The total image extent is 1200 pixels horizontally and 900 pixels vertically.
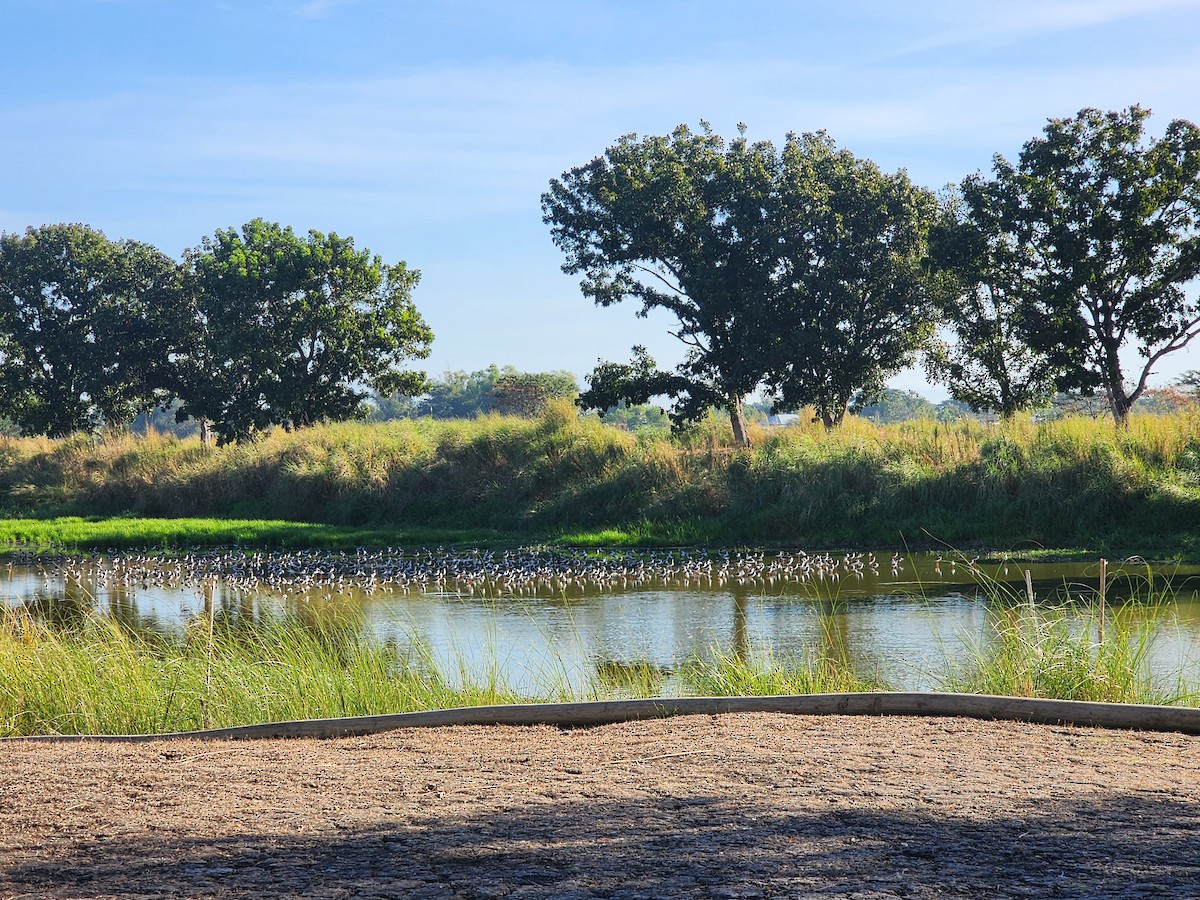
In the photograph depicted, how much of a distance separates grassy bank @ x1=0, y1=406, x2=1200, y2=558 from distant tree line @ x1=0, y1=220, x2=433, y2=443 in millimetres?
3951

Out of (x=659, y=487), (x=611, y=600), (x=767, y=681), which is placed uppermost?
(x=659, y=487)

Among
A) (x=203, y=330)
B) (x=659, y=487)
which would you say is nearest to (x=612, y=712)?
(x=659, y=487)

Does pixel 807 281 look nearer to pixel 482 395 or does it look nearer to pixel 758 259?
pixel 758 259

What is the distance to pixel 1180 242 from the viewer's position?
22234mm

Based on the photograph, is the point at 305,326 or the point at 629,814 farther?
the point at 305,326

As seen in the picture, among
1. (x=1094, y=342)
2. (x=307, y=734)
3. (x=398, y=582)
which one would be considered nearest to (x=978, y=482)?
(x=1094, y=342)

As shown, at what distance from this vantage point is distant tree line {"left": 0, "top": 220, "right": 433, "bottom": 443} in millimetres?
32906

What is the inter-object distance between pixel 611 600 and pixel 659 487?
27.3 feet

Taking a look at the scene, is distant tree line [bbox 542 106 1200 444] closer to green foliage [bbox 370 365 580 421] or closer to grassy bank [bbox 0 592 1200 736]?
grassy bank [bbox 0 592 1200 736]

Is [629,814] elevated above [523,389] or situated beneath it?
situated beneath

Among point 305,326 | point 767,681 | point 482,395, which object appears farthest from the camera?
point 482,395

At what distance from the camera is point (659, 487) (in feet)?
72.3

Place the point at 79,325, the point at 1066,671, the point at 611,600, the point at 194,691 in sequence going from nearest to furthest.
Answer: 1. the point at 1066,671
2. the point at 194,691
3. the point at 611,600
4. the point at 79,325

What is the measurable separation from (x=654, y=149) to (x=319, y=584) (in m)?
14.9
